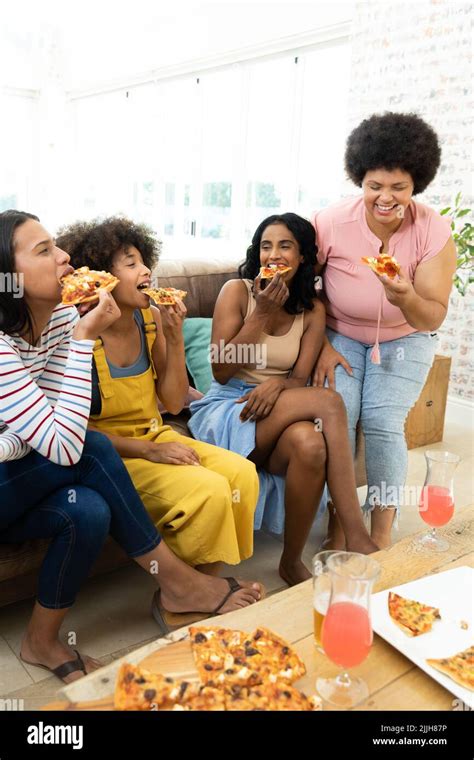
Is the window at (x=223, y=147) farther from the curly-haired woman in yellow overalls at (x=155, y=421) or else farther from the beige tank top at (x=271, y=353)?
the curly-haired woman in yellow overalls at (x=155, y=421)

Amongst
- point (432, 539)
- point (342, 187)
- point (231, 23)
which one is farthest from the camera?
point (231, 23)

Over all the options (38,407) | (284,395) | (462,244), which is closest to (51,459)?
(38,407)

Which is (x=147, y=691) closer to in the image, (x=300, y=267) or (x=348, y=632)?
(x=348, y=632)

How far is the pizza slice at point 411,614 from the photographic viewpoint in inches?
46.6

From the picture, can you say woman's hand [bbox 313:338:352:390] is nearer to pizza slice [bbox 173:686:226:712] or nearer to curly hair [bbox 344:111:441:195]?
curly hair [bbox 344:111:441:195]

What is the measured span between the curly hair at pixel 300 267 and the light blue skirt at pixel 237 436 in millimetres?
357

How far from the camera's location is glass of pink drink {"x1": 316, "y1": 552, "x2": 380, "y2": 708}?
1017mm

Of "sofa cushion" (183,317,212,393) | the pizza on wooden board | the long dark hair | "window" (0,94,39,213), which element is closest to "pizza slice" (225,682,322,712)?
the pizza on wooden board

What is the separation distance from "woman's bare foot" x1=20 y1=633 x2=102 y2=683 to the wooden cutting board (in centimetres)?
67

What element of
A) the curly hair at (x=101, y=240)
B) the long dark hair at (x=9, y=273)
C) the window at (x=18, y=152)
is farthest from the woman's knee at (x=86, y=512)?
the window at (x=18, y=152)

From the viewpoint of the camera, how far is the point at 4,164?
355 inches

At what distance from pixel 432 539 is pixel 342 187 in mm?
3812
